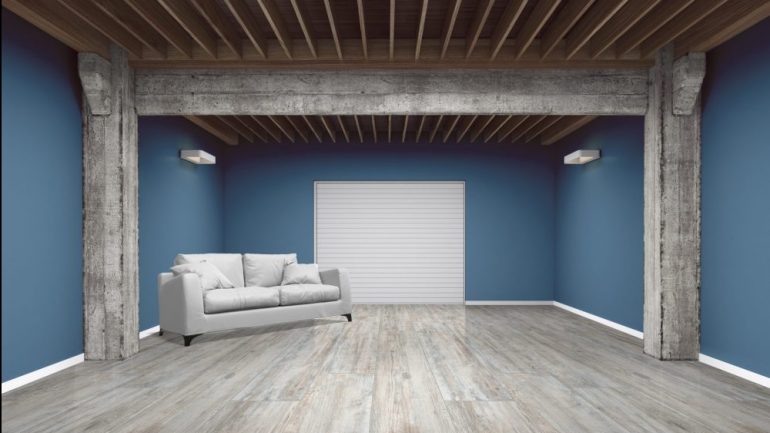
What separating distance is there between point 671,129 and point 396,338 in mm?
3365

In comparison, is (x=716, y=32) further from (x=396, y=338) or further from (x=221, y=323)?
(x=221, y=323)

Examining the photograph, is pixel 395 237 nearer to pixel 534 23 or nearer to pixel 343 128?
pixel 343 128

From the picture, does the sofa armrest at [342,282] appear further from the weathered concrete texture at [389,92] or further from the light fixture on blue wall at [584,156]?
the light fixture on blue wall at [584,156]

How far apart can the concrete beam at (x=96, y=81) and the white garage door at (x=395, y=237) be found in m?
4.32

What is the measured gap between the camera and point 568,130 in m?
7.39

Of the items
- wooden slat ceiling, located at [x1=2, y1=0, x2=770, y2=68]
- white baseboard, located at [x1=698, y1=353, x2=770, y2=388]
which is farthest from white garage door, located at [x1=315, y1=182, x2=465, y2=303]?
white baseboard, located at [x1=698, y1=353, x2=770, y2=388]

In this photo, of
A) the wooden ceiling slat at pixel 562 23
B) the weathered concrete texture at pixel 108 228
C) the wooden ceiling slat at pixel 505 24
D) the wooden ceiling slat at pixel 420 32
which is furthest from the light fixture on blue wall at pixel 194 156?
the wooden ceiling slat at pixel 562 23

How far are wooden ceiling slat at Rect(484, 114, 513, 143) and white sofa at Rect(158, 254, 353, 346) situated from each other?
2.92 meters

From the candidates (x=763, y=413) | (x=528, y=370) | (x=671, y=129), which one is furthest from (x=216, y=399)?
(x=671, y=129)

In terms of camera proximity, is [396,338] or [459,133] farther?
[459,133]

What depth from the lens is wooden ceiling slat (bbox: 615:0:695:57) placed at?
12.4 feet

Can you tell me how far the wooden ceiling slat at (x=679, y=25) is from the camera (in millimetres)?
3736

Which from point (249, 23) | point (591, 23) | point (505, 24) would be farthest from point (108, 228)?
point (591, 23)

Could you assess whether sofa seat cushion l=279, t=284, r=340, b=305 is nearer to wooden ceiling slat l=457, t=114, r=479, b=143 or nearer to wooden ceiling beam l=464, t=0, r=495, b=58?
wooden ceiling slat l=457, t=114, r=479, b=143
